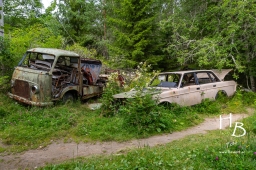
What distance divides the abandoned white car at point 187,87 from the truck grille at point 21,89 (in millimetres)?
3133

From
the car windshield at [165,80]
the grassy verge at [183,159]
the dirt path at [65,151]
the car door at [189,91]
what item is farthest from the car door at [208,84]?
the grassy verge at [183,159]

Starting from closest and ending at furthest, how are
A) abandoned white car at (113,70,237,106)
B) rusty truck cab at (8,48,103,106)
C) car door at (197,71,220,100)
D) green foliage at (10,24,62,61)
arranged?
abandoned white car at (113,70,237,106)
rusty truck cab at (8,48,103,106)
car door at (197,71,220,100)
green foliage at (10,24,62,61)

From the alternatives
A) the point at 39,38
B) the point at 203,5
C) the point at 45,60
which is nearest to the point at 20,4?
the point at 39,38

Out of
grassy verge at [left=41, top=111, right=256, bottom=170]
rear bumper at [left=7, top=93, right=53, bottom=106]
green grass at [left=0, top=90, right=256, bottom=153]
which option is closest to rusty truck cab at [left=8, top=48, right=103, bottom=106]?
rear bumper at [left=7, top=93, right=53, bottom=106]

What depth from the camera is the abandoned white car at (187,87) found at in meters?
7.31

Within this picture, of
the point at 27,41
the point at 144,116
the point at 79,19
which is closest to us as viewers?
the point at 144,116

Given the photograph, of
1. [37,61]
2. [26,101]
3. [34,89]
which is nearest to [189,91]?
[34,89]

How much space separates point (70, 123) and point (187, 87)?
167 inches

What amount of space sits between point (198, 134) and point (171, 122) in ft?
2.88

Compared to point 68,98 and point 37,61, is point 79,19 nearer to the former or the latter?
point 37,61

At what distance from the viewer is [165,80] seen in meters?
8.69

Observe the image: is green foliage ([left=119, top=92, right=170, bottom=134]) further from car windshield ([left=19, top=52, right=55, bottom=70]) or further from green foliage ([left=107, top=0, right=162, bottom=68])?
green foliage ([left=107, top=0, right=162, bottom=68])

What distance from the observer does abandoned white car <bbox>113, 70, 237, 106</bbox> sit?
7309mm

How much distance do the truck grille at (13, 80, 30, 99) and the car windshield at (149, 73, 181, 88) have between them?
446cm
